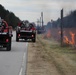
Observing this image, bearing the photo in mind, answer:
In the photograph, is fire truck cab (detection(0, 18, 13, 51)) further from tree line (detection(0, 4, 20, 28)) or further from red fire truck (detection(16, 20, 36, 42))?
tree line (detection(0, 4, 20, 28))

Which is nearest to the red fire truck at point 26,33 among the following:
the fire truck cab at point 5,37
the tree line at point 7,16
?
the fire truck cab at point 5,37

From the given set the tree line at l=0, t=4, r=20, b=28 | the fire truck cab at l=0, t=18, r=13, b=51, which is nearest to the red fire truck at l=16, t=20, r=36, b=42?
the fire truck cab at l=0, t=18, r=13, b=51

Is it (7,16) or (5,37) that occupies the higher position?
(7,16)

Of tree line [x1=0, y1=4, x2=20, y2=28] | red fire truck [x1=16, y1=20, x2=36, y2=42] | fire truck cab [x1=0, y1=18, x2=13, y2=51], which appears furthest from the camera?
tree line [x1=0, y1=4, x2=20, y2=28]

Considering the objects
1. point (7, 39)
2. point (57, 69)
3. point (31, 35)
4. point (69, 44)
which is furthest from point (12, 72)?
point (31, 35)

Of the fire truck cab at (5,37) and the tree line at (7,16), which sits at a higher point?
the tree line at (7,16)

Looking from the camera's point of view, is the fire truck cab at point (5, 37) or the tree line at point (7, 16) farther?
the tree line at point (7, 16)

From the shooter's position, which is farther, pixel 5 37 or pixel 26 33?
pixel 26 33

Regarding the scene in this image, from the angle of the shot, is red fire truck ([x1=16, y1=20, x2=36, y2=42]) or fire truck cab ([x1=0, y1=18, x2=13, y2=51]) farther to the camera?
red fire truck ([x1=16, y1=20, x2=36, y2=42])

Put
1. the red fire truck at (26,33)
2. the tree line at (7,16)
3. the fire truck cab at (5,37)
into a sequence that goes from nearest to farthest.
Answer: the fire truck cab at (5,37) < the red fire truck at (26,33) < the tree line at (7,16)

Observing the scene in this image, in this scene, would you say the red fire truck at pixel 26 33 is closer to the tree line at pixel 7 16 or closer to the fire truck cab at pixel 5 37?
the fire truck cab at pixel 5 37

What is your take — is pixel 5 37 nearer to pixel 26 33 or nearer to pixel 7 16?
pixel 26 33

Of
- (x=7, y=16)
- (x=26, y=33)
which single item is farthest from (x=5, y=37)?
(x=7, y=16)

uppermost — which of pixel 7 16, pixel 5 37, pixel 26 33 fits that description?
pixel 7 16
